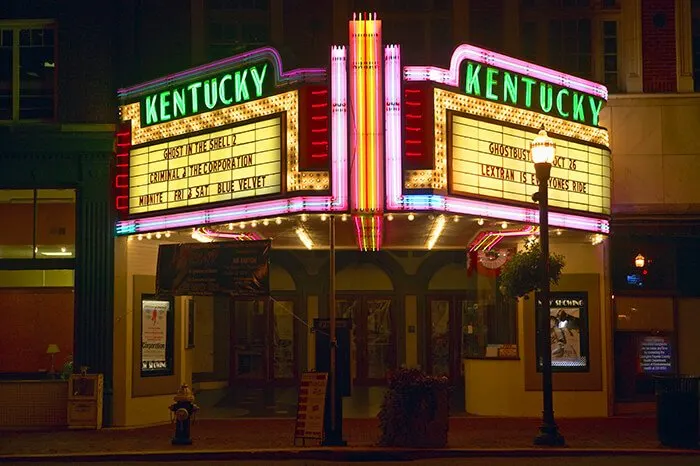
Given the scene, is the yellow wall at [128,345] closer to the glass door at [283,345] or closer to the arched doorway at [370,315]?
the glass door at [283,345]

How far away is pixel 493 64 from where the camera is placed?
57.6 feet

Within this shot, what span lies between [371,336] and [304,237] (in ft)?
22.4

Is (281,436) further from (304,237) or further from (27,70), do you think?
(27,70)

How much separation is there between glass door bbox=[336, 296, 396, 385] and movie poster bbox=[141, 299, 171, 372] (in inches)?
310

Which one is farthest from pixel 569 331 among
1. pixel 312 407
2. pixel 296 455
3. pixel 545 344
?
pixel 296 455

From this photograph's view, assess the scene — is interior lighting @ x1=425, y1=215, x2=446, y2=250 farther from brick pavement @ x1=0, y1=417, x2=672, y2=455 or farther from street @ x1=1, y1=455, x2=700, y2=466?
street @ x1=1, y1=455, x2=700, y2=466

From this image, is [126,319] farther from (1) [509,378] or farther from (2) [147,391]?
(1) [509,378]

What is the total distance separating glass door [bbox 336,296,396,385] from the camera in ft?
88.8

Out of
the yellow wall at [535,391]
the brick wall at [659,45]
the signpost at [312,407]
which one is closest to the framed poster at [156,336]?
the signpost at [312,407]

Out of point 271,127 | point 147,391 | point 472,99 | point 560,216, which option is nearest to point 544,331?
point 560,216

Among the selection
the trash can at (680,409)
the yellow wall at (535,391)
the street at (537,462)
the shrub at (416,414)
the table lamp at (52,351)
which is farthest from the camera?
the yellow wall at (535,391)

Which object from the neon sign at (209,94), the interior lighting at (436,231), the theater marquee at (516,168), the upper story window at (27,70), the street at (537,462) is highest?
the upper story window at (27,70)

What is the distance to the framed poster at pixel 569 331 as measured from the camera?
66.9ft

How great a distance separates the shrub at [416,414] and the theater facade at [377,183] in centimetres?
234
